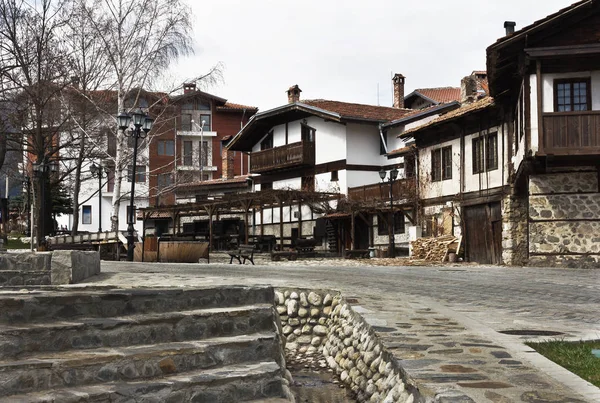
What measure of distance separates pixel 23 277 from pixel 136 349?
4922 millimetres

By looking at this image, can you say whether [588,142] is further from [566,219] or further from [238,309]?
[238,309]

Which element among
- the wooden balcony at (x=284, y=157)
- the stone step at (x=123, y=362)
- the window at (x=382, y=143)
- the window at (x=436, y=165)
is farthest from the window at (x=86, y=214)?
the stone step at (x=123, y=362)

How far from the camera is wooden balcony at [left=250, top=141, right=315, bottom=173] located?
35.4 metres

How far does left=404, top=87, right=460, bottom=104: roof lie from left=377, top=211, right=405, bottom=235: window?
15.1m

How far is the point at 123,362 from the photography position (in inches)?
194

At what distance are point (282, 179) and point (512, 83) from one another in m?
19.2

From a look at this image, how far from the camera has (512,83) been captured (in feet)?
68.3

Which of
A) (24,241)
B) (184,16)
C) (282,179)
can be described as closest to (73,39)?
(184,16)

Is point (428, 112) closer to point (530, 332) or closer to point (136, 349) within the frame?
point (530, 332)

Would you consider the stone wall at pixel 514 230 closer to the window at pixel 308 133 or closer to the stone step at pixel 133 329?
the window at pixel 308 133

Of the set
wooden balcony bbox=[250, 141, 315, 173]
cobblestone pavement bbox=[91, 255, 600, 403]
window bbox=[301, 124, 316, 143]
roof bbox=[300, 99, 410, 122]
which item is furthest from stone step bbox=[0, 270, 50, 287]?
window bbox=[301, 124, 316, 143]

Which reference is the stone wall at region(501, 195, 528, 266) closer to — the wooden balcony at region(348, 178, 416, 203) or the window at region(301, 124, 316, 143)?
the wooden balcony at region(348, 178, 416, 203)

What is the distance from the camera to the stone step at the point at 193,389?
448 centimetres

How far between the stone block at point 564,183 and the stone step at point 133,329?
15.0m
